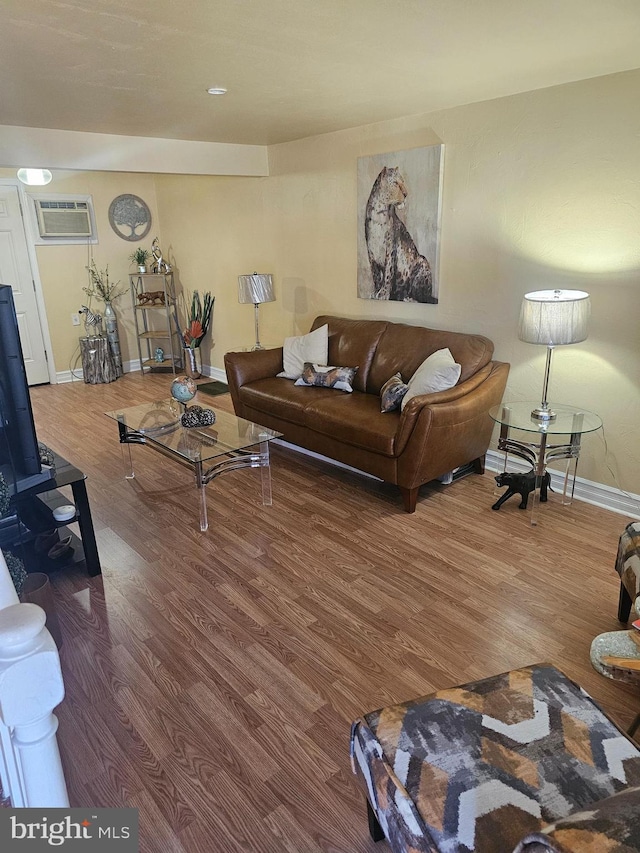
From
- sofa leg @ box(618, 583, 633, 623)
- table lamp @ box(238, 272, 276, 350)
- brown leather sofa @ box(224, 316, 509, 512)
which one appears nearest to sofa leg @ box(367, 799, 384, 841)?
sofa leg @ box(618, 583, 633, 623)

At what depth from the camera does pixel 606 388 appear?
10.4 ft

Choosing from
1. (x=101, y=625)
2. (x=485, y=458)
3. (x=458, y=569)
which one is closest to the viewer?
(x=101, y=625)

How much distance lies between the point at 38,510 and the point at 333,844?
1996 millimetres

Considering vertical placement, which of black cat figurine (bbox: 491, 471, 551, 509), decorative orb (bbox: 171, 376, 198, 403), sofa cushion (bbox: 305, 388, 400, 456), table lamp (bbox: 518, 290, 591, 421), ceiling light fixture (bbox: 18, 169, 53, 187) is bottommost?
black cat figurine (bbox: 491, 471, 551, 509)

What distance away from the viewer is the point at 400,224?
13.1ft

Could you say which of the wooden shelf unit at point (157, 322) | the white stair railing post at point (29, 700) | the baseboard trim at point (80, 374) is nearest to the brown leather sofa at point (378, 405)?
the baseboard trim at point (80, 374)

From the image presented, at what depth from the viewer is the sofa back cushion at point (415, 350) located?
138 inches

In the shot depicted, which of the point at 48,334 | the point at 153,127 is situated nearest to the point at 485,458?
the point at 153,127

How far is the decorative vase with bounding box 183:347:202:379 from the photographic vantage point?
21.2 ft

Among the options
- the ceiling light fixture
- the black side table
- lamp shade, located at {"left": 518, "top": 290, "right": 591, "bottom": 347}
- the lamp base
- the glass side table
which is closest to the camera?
the black side table

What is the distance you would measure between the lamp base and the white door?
4.90 m

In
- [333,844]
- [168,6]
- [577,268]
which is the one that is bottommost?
[333,844]

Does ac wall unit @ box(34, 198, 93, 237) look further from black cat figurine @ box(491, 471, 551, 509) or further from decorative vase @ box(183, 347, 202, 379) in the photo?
black cat figurine @ box(491, 471, 551, 509)

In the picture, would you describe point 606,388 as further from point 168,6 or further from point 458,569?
point 168,6
